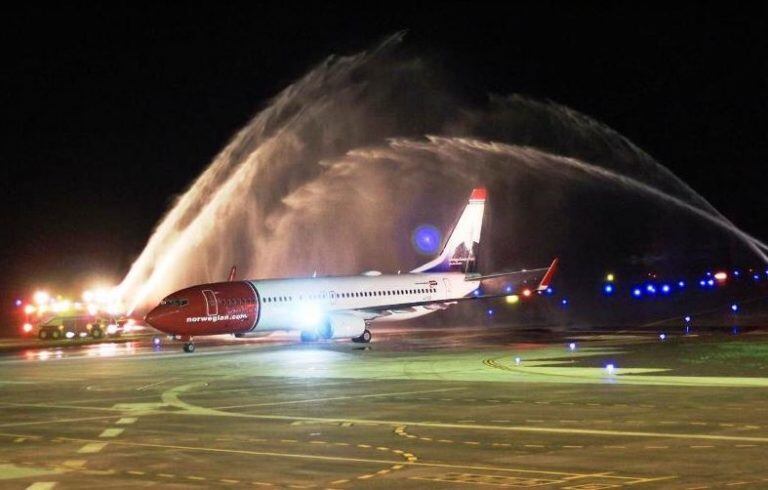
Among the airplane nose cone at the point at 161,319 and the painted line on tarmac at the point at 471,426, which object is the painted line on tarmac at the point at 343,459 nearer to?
the painted line on tarmac at the point at 471,426

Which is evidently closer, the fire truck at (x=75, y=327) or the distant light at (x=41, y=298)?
the fire truck at (x=75, y=327)

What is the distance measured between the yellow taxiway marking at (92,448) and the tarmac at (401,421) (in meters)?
0.04

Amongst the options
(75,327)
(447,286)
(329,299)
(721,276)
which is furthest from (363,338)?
(721,276)

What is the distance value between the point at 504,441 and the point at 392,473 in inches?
152

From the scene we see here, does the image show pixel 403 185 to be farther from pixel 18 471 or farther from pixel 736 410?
pixel 18 471

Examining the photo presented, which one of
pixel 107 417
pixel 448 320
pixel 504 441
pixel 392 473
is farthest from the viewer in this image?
pixel 448 320

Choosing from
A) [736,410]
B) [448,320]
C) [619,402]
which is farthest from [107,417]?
[448,320]

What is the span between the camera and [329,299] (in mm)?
62406

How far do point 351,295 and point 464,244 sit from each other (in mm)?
10748

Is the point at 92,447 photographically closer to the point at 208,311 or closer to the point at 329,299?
the point at 208,311

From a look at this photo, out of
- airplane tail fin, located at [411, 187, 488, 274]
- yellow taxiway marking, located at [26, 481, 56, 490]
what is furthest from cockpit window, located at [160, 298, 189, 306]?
yellow taxiway marking, located at [26, 481, 56, 490]

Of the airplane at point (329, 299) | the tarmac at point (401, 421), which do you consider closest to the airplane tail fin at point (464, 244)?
the airplane at point (329, 299)

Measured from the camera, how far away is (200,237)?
72062mm

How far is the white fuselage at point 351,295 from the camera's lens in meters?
59.8
